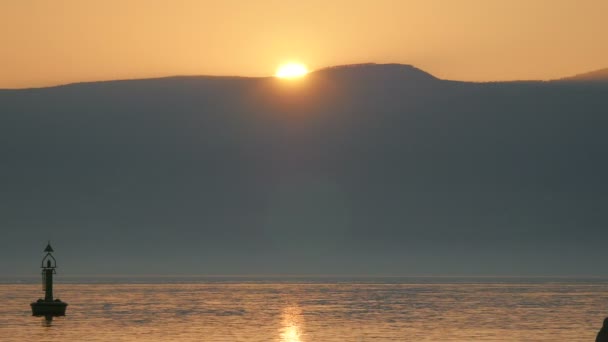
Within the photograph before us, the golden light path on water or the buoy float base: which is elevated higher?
the buoy float base

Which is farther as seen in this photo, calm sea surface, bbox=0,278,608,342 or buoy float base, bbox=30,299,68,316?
buoy float base, bbox=30,299,68,316

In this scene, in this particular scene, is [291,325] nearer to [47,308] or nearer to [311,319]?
[311,319]

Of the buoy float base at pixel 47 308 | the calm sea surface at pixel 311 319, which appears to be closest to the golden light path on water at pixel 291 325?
the calm sea surface at pixel 311 319

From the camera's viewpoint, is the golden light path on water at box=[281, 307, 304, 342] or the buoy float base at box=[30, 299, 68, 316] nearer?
the golden light path on water at box=[281, 307, 304, 342]

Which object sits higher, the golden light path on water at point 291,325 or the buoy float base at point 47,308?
the buoy float base at point 47,308

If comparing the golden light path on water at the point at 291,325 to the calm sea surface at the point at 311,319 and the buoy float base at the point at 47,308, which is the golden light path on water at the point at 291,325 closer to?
the calm sea surface at the point at 311,319

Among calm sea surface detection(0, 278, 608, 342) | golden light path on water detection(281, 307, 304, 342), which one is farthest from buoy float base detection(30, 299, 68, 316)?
golden light path on water detection(281, 307, 304, 342)

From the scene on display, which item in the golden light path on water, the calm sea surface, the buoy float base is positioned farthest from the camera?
the buoy float base

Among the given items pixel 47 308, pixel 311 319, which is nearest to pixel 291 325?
pixel 311 319

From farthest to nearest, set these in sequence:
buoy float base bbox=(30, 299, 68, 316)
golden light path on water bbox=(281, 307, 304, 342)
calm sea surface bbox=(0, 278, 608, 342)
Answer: buoy float base bbox=(30, 299, 68, 316)
calm sea surface bbox=(0, 278, 608, 342)
golden light path on water bbox=(281, 307, 304, 342)

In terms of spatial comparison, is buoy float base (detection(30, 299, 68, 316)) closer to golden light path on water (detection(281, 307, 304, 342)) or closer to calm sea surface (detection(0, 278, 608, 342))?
calm sea surface (detection(0, 278, 608, 342))

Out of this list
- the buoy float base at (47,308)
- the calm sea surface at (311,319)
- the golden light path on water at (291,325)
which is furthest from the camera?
the buoy float base at (47,308)

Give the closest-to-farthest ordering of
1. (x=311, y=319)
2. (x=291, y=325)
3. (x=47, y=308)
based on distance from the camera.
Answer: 1. (x=291, y=325)
2. (x=47, y=308)
3. (x=311, y=319)

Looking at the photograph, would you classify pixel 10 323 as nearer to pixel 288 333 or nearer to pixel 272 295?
pixel 288 333
